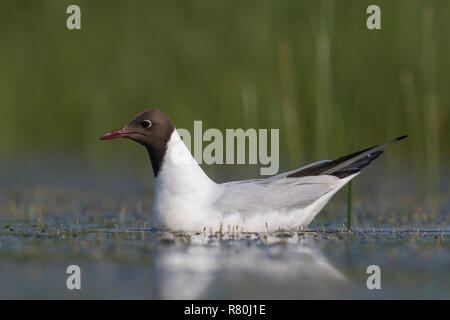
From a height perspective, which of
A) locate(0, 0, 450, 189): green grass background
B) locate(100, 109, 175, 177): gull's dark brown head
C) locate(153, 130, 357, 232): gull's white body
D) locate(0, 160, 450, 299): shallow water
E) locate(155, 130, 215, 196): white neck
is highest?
locate(0, 0, 450, 189): green grass background

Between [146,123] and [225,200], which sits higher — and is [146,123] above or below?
above

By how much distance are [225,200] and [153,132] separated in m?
1.22

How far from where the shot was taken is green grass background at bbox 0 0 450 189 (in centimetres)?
1480

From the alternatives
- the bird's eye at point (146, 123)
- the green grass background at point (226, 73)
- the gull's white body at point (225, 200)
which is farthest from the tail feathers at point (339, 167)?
the green grass background at point (226, 73)

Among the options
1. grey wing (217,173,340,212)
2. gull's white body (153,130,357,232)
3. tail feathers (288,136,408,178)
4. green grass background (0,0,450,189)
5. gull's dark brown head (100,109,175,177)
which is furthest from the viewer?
green grass background (0,0,450,189)

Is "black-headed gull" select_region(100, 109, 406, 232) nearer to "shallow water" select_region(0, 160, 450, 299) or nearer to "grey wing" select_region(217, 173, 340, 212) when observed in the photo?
"grey wing" select_region(217, 173, 340, 212)

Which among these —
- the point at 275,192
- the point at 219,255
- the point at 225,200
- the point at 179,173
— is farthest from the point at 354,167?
the point at 219,255

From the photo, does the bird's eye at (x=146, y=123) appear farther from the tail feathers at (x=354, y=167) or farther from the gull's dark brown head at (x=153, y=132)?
the tail feathers at (x=354, y=167)

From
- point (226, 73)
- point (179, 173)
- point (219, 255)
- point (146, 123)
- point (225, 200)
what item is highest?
point (226, 73)

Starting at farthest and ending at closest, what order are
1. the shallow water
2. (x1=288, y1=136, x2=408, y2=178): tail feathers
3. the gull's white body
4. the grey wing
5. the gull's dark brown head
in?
(x1=288, y1=136, x2=408, y2=178): tail feathers → the gull's dark brown head → the grey wing → the gull's white body → the shallow water

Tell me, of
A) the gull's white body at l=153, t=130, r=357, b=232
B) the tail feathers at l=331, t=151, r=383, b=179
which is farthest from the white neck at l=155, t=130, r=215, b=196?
the tail feathers at l=331, t=151, r=383, b=179

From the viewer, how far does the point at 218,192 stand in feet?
30.7

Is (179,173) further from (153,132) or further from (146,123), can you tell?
(146,123)

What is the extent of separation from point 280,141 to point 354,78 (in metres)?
2.47
